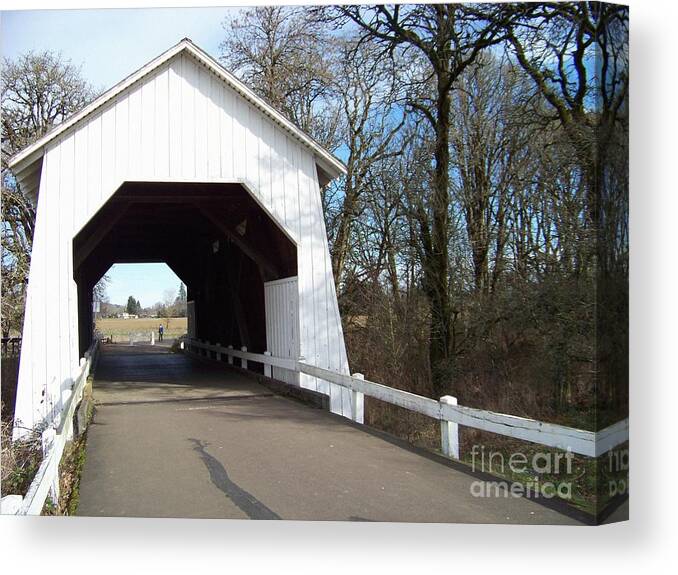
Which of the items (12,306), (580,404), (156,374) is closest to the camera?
→ (580,404)

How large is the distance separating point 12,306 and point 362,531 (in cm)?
999

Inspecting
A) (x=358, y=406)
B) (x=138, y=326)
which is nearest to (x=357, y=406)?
(x=358, y=406)

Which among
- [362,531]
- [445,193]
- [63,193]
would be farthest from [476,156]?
[362,531]

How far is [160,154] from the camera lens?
30.8ft

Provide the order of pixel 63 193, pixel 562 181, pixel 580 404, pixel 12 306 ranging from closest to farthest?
pixel 63 193, pixel 580 404, pixel 562 181, pixel 12 306

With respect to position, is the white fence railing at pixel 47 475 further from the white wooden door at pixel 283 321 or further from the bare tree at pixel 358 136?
the bare tree at pixel 358 136

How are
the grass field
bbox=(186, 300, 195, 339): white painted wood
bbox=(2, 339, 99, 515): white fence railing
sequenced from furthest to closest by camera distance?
the grass field < bbox=(186, 300, 195, 339): white painted wood < bbox=(2, 339, 99, 515): white fence railing

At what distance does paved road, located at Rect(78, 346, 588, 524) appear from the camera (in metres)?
4.86

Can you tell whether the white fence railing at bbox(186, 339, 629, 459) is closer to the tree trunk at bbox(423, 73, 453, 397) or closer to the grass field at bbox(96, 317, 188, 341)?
the tree trunk at bbox(423, 73, 453, 397)

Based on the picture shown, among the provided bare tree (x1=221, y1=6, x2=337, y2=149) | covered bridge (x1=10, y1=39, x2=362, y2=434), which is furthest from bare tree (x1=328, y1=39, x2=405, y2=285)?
covered bridge (x1=10, y1=39, x2=362, y2=434)

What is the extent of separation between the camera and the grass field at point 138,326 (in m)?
26.1

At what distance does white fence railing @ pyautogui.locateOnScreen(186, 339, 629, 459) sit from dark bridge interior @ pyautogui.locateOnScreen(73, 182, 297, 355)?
3.14m

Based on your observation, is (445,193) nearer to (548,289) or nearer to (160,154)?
(548,289)

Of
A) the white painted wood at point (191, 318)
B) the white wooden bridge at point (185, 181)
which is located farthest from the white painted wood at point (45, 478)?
the white painted wood at point (191, 318)
